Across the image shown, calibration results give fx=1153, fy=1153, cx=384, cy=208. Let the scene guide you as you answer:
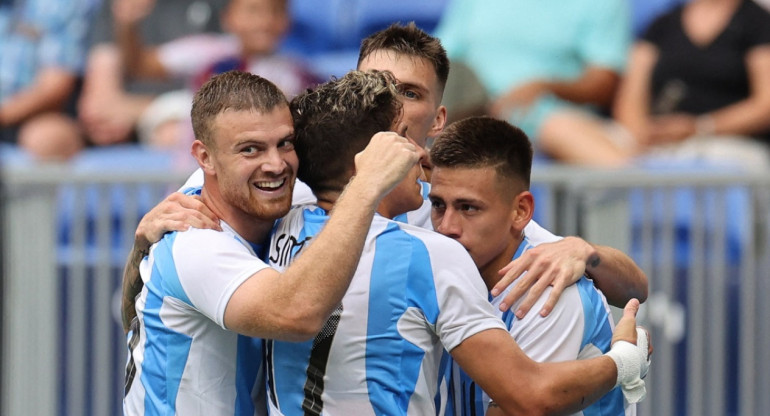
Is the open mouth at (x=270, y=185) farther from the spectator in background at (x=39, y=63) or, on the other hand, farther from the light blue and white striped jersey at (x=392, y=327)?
the spectator in background at (x=39, y=63)

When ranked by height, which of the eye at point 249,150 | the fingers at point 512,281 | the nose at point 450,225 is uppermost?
the eye at point 249,150

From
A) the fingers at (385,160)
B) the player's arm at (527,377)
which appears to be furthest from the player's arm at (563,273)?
the fingers at (385,160)

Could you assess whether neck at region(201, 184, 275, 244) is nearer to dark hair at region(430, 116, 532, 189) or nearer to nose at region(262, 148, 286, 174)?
nose at region(262, 148, 286, 174)

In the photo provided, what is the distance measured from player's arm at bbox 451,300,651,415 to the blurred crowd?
3679 mm

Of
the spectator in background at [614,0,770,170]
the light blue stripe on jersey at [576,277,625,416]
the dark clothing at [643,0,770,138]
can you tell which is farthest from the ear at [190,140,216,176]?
the dark clothing at [643,0,770,138]

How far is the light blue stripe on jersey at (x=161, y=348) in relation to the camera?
339cm

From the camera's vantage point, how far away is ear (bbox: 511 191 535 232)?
3.56 metres

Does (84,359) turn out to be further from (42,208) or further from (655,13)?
(655,13)

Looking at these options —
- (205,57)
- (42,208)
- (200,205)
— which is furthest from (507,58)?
(200,205)

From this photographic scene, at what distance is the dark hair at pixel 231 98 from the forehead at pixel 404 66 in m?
0.71

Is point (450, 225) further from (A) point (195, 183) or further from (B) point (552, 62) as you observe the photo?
(B) point (552, 62)

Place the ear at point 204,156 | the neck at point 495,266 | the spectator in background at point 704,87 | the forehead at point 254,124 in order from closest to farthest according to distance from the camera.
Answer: the forehead at point 254,124, the ear at point 204,156, the neck at point 495,266, the spectator in background at point 704,87

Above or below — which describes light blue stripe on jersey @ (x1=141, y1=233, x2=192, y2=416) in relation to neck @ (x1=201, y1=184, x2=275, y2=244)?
below

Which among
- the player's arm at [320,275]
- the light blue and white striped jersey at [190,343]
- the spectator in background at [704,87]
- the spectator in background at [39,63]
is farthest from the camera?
the spectator in background at [39,63]
